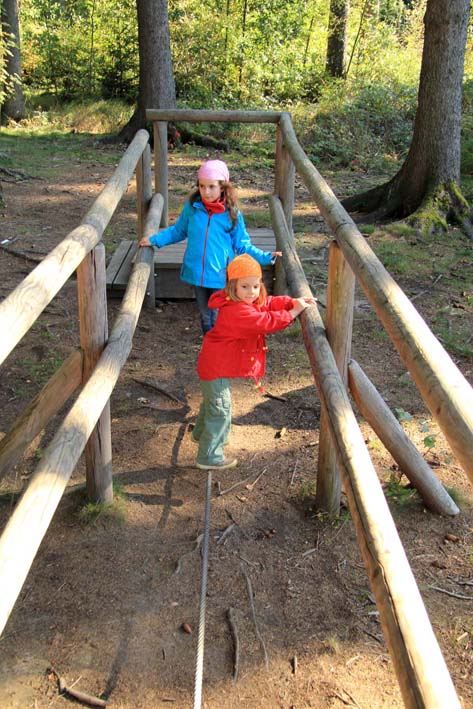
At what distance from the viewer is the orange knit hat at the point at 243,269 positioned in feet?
11.2

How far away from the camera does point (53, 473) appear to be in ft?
7.20

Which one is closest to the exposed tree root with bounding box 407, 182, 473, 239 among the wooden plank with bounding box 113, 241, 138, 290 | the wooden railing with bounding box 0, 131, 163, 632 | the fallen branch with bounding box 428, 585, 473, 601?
the wooden plank with bounding box 113, 241, 138, 290

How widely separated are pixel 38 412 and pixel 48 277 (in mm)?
947

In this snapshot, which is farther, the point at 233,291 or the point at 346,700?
the point at 233,291

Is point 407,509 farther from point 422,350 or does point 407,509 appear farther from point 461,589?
point 422,350

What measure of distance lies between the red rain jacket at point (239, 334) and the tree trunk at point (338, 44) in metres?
16.5

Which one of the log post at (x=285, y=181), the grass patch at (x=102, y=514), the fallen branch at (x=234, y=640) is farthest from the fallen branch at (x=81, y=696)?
the log post at (x=285, y=181)

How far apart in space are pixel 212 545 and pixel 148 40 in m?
11.0

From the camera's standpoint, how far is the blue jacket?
179 inches

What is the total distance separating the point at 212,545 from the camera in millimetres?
3457

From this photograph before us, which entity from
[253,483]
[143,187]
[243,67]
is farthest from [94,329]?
[243,67]

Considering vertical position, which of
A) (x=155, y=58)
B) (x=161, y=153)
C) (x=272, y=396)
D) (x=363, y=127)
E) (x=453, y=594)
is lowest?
(x=272, y=396)

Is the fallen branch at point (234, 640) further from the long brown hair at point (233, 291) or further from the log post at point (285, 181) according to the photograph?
the log post at point (285, 181)

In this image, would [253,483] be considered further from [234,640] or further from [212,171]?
[212,171]
